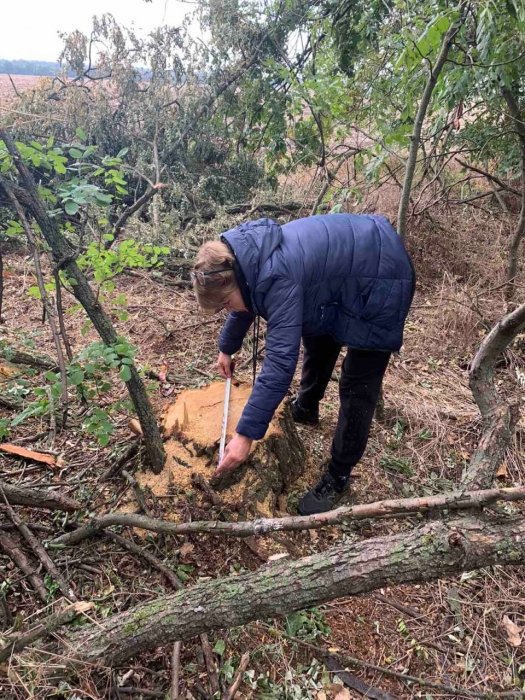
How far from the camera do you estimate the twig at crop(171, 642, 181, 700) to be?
1413 millimetres

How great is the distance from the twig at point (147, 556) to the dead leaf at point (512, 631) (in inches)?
57.3

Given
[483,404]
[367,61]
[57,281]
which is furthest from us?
[367,61]

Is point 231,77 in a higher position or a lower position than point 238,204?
higher

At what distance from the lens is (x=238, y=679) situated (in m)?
1.50

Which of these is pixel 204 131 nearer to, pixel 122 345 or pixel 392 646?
pixel 122 345

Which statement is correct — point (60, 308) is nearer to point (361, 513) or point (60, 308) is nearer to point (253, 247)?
point (253, 247)

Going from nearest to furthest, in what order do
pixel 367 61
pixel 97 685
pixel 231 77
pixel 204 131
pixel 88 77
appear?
pixel 97 685
pixel 367 61
pixel 88 77
pixel 231 77
pixel 204 131

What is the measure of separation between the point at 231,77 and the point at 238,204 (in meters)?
1.86

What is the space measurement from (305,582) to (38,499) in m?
1.25

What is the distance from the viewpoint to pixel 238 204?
6.96m

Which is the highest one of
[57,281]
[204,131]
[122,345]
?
[204,131]

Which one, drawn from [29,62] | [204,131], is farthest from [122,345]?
[29,62]

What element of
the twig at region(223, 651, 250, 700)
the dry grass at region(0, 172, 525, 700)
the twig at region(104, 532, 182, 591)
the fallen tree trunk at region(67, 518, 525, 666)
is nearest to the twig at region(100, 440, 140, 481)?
the dry grass at region(0, 172, 525, 700)

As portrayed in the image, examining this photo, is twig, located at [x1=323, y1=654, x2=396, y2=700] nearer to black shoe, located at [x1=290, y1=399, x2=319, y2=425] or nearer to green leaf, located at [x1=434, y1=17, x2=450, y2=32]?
black shoe, located at [x1=290, y1=399, x2=319, y2=425]
